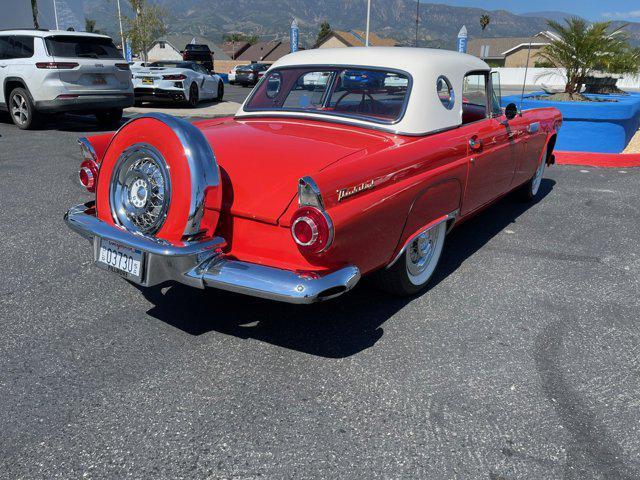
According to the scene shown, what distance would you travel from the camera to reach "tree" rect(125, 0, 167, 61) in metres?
36.8

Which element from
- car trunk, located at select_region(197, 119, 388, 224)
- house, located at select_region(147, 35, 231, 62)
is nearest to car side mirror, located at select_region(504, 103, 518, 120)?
car trunk, located at select_region(197, 119, 388, 224)

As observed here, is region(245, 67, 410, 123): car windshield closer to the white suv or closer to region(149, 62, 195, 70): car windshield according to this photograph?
the white suv

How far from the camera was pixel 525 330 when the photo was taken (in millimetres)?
3336

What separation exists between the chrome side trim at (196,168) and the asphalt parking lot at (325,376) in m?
0.76

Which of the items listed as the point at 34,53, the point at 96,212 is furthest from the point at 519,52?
the point at 96,212

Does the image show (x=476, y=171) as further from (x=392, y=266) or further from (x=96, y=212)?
(x=96, y=212)

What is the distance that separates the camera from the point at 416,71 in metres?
3.75

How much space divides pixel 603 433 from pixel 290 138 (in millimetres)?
2293

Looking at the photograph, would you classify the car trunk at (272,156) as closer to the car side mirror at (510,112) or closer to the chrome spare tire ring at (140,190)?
the chrome spare tire ring at (140,190)

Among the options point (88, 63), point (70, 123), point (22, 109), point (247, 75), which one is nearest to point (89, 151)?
point (88, 63)

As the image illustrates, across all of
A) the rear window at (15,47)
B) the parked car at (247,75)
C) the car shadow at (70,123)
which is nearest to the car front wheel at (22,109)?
the car shadow at (70,123)

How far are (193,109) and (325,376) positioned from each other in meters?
12.6

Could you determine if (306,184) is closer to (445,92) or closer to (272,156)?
(272,156)

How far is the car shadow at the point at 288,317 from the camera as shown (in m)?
3.14
